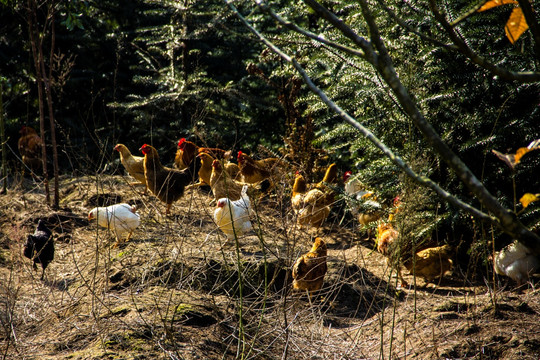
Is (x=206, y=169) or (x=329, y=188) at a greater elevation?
(x=329, y=188)

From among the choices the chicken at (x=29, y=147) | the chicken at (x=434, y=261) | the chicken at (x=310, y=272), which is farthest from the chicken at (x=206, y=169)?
the chicken at (x=29, y=147)

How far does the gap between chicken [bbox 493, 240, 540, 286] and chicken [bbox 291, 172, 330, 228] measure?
1.46 m

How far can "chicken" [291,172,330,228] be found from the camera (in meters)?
4.61

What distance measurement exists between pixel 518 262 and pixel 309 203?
5.86 feet

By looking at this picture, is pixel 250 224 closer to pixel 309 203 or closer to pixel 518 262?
pixel 309 203

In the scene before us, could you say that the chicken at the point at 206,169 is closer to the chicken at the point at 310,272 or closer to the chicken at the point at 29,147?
the chicken at the point at 310,272

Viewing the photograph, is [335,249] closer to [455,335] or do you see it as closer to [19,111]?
[455,335]

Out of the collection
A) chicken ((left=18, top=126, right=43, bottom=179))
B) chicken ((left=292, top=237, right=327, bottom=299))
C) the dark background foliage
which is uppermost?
the dark background foliage

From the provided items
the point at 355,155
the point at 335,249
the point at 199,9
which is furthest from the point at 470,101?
the point at 199,9

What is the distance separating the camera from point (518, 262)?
3.88m

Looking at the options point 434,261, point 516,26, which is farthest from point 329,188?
point 516,26

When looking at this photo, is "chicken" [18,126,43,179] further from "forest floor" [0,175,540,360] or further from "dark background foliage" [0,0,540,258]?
"forest floor" [0,175,540,360]

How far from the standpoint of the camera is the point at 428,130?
0.90 meters

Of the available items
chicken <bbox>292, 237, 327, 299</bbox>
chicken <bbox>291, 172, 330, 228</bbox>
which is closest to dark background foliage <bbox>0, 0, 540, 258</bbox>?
chicken <bbox>291, 172, 330, 228</bbox>
